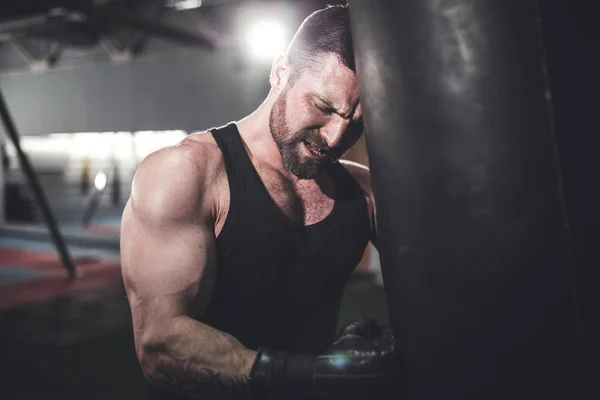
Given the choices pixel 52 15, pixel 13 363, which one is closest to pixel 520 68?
pixel 13 363

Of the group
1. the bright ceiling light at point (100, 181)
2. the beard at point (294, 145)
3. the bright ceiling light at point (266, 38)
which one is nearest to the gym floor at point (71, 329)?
the beard at point (294, 145)

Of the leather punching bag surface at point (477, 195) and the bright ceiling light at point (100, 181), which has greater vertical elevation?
the leather punching bag surface at point (477, 195)

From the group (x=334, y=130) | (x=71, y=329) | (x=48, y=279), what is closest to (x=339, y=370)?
(x=334, y=130)

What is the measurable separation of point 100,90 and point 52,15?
5.61ft

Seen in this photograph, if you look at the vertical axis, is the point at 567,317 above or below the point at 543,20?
below

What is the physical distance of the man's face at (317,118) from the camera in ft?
3.55

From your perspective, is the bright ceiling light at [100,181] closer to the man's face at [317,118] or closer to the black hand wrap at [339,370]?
the man's face at [317,118]

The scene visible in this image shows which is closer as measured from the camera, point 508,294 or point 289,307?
point 508,294

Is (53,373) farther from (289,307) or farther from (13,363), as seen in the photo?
(289,307)

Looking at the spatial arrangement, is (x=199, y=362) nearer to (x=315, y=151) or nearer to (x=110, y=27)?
(x=315, y=151)

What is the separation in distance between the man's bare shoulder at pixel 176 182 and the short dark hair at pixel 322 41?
31 centimetres

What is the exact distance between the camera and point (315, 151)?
120 cm

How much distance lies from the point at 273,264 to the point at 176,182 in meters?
0.29

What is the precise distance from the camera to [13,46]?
7691 millimetres
